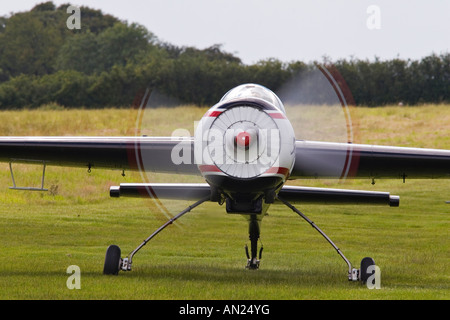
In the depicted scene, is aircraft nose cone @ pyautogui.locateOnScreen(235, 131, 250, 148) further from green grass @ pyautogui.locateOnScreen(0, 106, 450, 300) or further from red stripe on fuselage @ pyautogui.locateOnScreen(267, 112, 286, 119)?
A: green grass @ pyautogui.locateOnScreen(0, 106, 450, 300)

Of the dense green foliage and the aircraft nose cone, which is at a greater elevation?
the dense green foliage

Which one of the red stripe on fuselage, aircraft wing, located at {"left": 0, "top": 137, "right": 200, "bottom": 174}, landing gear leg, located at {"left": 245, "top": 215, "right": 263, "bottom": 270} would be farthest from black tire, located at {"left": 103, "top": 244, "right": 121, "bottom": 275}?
the red stripe on fuselage

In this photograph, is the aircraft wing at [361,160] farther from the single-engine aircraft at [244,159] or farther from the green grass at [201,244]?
the green grass at [201,244]

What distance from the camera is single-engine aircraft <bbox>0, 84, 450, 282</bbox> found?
36.7 feet

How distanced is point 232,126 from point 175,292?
239 cm

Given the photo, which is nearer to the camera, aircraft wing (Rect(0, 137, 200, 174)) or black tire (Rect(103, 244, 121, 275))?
black tire (Rect(103, 244, 121, 275))

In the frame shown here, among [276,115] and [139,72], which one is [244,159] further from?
[139,72]

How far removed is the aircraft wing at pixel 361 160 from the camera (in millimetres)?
12867

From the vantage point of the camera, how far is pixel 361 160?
45.2 feet

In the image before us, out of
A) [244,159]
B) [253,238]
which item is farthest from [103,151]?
[244,159]

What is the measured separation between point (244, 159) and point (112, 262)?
10.6 ft

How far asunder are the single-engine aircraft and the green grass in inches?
33.1

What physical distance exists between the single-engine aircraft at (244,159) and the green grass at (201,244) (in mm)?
841

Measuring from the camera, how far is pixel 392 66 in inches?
2019
